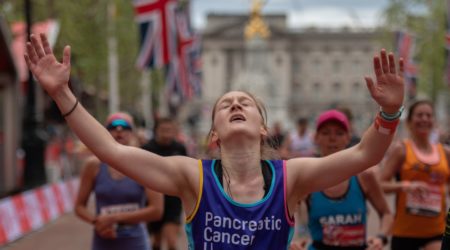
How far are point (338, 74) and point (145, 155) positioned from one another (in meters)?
131

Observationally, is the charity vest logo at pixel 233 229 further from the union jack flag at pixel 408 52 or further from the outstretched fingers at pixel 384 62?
the union jack flag at pixel 408 52

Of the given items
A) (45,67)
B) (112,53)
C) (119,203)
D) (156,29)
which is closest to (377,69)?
(45,67)

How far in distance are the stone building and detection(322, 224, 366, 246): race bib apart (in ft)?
373

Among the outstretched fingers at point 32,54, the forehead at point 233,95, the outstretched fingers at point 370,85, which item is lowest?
the forehead at point 233,95

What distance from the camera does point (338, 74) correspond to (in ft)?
435

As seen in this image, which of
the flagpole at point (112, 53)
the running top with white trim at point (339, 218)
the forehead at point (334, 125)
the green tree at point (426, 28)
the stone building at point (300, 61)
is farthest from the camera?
the stone building at point (300, 61)

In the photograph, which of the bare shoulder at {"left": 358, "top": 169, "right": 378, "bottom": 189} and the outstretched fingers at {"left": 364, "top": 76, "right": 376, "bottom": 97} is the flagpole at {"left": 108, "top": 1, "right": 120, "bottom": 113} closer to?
the bare shoulder at {"left": 358, "top": 169, "right": 378, "bottom": 189}

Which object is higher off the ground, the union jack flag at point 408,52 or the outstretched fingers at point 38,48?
the outstretched fingers at point 38,48

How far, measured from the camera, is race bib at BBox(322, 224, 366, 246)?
5.06m

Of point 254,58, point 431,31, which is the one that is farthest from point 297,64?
point 431,31

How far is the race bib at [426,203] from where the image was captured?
5.99 metres

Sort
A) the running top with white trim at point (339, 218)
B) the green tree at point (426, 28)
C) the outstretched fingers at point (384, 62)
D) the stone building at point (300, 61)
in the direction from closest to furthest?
the outstretched fingers at point (384, 62)
the running top with white trim at point (339, 218)
the green tree at point (426, 28)
the stone building at point (300, 61)

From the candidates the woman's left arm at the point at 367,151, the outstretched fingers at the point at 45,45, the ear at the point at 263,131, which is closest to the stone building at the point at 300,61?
the ear at the point at 263,131

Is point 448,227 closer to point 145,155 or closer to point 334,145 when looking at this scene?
point 145,155
